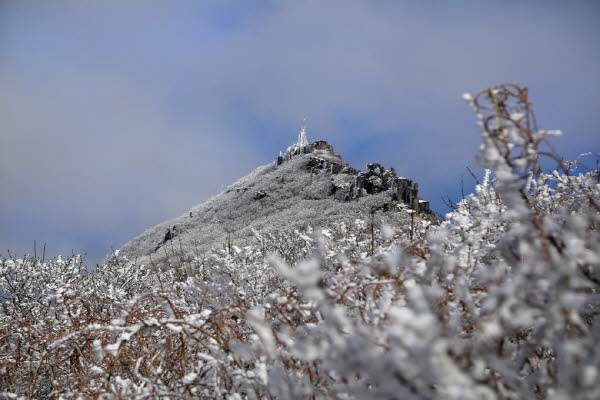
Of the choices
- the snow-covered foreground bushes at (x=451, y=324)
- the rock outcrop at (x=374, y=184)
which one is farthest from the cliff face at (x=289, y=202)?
the snow-covered foreground bushes at (x=451, y=324)

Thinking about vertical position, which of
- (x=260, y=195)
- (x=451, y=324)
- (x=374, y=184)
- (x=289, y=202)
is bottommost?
(x=451, y=324)

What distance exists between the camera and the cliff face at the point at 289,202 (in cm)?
3778

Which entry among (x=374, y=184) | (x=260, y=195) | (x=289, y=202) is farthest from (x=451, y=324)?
(x=260, y=195)

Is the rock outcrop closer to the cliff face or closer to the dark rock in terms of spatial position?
the cliff face

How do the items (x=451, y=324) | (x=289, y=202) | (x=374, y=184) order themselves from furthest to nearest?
(x=289, y=202) < (x=374, y=184) < (x=451, y=324)

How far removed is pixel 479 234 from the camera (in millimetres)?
2998

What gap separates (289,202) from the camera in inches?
1890

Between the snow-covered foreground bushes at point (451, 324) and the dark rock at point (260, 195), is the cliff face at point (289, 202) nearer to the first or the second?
the dark rock at point (260, 195)

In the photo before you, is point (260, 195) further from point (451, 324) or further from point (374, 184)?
point (451, 324)

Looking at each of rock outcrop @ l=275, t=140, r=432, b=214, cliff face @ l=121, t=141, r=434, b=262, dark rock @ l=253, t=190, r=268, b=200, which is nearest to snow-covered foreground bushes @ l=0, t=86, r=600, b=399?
rock outcrop @ l=275, t=140, r=432, b=214

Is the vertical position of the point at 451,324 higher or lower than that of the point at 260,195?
lower

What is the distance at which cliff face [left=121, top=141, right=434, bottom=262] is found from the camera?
37.8 metres

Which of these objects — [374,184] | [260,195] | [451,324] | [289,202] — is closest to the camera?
[451,324]

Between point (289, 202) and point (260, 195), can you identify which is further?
point (260, 195)
